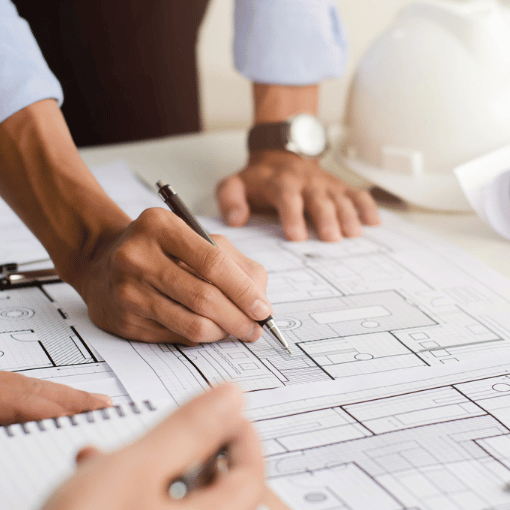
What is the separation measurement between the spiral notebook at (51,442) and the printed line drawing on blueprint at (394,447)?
0.29ft

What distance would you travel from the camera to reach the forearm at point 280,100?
3.58ft

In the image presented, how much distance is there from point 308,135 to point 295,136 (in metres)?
0.02

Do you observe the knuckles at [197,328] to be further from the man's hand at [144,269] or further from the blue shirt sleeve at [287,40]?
the blue shirt sleeve at [287,40]

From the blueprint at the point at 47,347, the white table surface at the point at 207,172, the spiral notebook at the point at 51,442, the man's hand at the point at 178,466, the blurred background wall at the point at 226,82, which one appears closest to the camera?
the man's hand at the point at 178,466

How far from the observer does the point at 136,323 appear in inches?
22.1

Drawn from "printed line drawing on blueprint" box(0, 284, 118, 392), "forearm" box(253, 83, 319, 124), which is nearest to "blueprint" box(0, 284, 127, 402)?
"printed line drawing on blueprint" box(0, 284, 118, 392)

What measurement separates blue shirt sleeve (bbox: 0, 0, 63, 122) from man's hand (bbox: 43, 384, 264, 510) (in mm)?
495

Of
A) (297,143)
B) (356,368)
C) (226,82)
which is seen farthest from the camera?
(226,82)

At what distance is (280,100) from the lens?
3.58 feet

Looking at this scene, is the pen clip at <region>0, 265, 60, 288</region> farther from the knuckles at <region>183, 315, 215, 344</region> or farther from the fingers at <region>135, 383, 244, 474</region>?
the fingers at <region>135, 383, 244, 474</region>

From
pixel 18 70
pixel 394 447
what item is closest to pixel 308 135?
pixel 18 70

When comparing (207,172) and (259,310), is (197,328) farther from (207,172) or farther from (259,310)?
(207,172)

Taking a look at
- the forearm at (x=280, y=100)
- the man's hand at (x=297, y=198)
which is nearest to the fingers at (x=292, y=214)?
the man's hand at (x=297, y=198)

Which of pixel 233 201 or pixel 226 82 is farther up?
pixel 226 82
